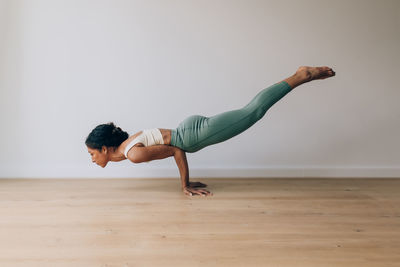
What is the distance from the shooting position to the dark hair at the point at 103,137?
2178 millimetres

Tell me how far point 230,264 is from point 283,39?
6.80ft

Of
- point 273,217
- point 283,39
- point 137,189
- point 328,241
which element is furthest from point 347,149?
point 137,189

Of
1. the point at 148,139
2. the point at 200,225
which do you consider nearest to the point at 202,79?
the point at 148,139

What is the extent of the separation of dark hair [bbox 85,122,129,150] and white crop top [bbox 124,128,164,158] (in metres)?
0.12

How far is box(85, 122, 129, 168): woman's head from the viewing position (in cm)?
218

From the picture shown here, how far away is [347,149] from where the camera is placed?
2.80 m

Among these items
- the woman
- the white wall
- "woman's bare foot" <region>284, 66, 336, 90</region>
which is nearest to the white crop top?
the woman

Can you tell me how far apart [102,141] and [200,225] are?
95 cm

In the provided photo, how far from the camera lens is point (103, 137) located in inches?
85.9

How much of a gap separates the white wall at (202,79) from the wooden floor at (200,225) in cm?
34

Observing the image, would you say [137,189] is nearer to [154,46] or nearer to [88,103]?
[88,103]

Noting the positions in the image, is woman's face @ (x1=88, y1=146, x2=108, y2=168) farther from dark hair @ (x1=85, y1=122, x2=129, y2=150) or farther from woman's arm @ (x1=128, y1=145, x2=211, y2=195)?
woman's arm @ (x1=128, y1=145, x2=211, y2=195)

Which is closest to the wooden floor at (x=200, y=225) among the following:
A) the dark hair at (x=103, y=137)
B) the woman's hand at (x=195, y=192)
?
the woman's hand at (x=195, y=192)

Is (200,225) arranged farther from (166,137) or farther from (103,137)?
(103,137)
